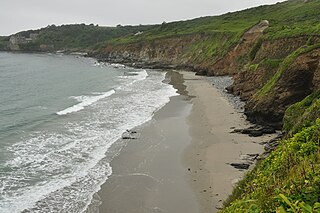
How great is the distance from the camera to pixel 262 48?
44906 millimetres

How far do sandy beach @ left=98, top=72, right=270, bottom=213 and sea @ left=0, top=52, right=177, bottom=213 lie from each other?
3.64 ft

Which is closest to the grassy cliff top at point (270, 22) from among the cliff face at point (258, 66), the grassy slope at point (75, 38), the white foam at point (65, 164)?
the cliff face at point (258, 66)

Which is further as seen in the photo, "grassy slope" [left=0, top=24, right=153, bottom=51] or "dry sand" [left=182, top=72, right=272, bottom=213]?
"grassy slope" [left=0, top=24, right=153, bottom=51]

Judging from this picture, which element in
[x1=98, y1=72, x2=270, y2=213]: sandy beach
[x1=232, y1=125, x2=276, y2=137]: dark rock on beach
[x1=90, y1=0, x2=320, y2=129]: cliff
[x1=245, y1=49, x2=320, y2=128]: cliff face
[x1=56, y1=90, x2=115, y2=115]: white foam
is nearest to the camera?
→ [x1=98, y1=72, x2=270, y2=213]: sandy beach

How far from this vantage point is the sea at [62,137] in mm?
16484

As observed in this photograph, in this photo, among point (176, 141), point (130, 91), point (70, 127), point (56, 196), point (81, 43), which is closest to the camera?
point (56, 196)

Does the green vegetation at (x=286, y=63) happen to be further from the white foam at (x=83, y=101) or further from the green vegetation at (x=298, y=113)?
the white foam at (x=83, y=101)

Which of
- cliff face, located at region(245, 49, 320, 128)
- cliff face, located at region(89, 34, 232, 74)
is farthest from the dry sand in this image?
cliff face, located at region(89, 34, 232, 74)

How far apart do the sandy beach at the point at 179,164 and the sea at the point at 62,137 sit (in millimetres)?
1111

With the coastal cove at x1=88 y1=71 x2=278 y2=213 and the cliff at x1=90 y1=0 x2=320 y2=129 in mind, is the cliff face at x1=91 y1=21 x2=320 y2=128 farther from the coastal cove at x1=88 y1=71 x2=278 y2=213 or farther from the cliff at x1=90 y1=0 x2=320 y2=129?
the coastal cove at x1=88 y1=71 x2=278 y2=213

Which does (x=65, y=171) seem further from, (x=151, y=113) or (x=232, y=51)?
(x=232, y=51)

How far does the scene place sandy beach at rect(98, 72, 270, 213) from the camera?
15570 mm

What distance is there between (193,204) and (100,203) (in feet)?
12.9

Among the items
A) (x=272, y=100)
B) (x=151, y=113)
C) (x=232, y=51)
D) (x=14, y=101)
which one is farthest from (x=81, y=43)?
(x=272, y=100)
